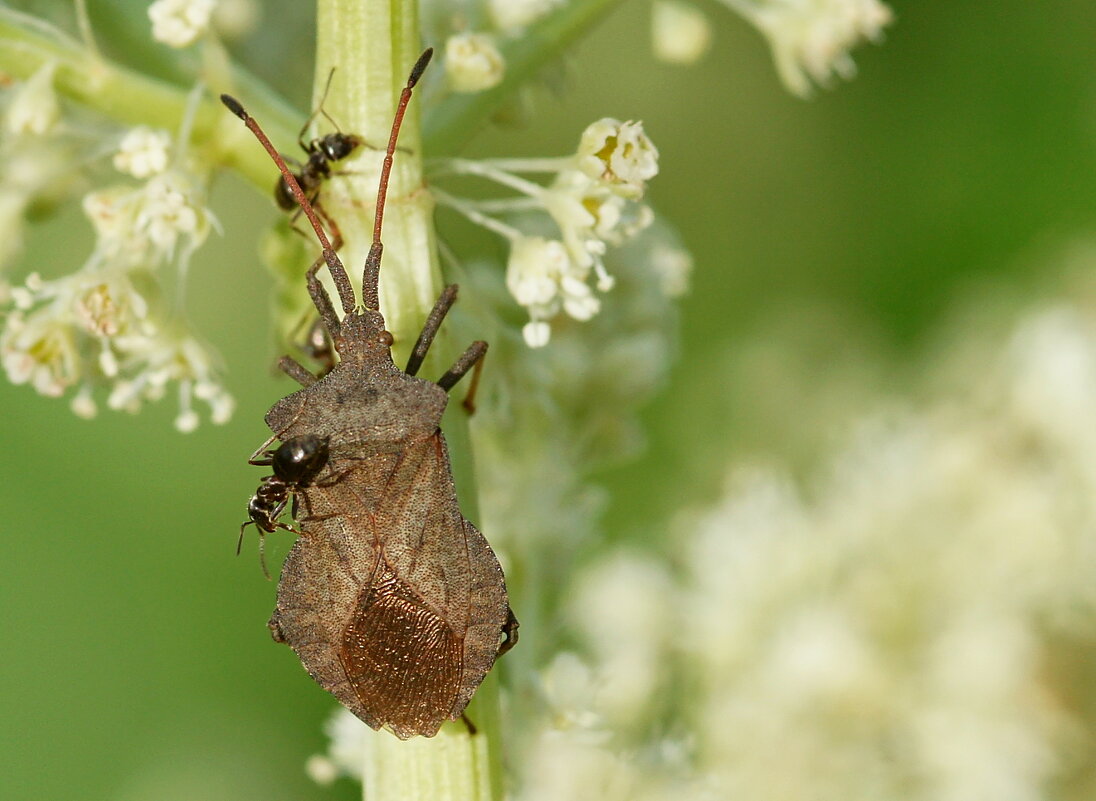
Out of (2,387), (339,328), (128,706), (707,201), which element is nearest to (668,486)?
(707,201)

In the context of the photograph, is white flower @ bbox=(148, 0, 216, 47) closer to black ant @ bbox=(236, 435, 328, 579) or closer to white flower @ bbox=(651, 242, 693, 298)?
black ant @ bbox=(236, 435, 328, 579)

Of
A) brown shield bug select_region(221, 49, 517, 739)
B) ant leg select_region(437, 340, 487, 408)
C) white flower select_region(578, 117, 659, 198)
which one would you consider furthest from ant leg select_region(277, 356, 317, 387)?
white flower select_region(578, 117, 659, 198)

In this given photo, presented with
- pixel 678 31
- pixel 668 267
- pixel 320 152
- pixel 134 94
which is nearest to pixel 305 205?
pixel 320 152

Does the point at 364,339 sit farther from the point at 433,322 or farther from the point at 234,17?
the point at 234,17

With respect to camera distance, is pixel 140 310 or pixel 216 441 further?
pixel 216 441

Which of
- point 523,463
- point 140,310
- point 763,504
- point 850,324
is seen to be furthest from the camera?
point 850,324

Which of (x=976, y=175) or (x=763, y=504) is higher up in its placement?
(x=976, y=175)

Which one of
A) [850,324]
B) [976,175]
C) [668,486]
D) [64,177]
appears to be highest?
[976,175]

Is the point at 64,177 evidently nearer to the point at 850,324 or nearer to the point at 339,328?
the point at 339,328

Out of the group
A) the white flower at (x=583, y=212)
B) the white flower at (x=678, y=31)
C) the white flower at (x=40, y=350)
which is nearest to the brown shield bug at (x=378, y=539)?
the white flower at (x=583, y=212)
